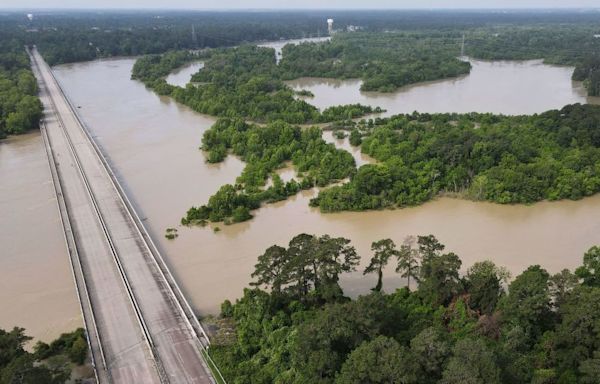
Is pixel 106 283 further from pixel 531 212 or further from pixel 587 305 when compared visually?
pixel 531 212

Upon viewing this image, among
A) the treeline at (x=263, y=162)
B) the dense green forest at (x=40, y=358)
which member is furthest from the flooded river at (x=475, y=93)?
the dense green forest at (x=40, y=358)

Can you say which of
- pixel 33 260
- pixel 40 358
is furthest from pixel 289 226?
pixel 40 358

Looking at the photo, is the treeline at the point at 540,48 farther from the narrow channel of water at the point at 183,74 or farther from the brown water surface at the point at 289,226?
the narrow channel of water at the point at 183,74

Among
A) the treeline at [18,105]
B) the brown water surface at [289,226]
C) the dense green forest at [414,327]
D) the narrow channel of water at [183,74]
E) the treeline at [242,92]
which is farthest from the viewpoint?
the narrow channel of water at [183,74]

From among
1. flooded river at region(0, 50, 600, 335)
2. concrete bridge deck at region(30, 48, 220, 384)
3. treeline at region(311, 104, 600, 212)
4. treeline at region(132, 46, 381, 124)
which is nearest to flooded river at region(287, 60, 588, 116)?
treeline at region(132, 46, 381, 124)

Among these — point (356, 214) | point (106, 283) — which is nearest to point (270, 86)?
point (356, 214)

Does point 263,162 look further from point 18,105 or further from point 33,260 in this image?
point 18,105

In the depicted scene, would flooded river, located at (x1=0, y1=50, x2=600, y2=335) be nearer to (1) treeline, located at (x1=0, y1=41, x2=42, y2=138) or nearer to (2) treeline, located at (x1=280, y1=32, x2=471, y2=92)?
(1) treeline, located at (x1=0, y1=41, x2=42, y2=138)
